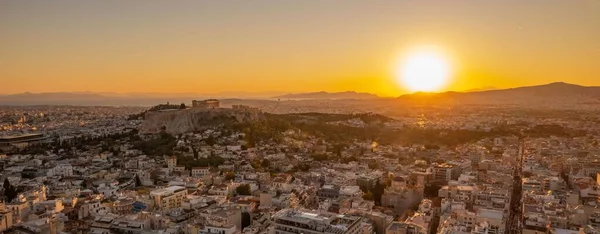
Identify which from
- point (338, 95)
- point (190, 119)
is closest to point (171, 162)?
point (190, 119)

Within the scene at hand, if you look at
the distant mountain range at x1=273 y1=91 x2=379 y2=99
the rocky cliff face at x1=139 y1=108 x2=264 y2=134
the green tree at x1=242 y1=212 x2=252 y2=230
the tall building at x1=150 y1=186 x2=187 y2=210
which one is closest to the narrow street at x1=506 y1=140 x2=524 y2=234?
the green tree at x1=242 y1=212 x2=252 y2=230

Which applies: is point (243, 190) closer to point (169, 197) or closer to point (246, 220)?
point (169, 197)

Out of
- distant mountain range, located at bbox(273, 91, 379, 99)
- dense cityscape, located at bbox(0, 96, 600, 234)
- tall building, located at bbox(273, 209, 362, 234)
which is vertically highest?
distant mountain range, located at bbox(273, 91, 379, 99)

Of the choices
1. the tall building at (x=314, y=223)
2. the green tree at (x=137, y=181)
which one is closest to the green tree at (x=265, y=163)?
the green tree at (x=137, y=181)

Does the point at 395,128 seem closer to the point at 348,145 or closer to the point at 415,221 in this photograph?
the point at 348,145

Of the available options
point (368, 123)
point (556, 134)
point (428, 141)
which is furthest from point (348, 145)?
point (556, 134)

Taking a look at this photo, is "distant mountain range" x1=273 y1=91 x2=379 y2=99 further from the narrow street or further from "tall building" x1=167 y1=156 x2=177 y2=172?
the narrow street
